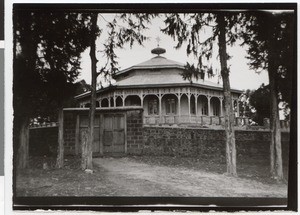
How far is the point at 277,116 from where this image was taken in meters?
5.47

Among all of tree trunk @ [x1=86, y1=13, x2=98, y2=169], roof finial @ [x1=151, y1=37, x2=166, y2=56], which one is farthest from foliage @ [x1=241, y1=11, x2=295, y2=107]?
tree trunk @ [x1=86, y1=13, x2=98, y2=169]

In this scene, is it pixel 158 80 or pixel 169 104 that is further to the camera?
pixel 158 80

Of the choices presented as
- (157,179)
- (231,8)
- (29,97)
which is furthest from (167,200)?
(231,8)

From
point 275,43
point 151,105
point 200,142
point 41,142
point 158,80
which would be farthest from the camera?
point 158,80

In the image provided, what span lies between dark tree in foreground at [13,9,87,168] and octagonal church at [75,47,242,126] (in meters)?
0.40

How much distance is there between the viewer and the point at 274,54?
18.0ft

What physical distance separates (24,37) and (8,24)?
27 centimetres

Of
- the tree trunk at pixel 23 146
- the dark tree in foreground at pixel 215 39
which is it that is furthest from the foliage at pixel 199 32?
the tree trunk at pixel 23 146

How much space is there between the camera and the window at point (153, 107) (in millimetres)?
5809

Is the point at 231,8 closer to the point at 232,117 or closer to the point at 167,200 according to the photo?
the point at 232,117

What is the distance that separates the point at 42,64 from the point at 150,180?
7.40 ft

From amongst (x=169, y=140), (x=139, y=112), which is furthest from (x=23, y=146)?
(x=169, y=140)

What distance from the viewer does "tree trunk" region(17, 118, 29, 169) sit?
550 centimetres

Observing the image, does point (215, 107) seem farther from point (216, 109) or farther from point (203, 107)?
point (203, 107)
